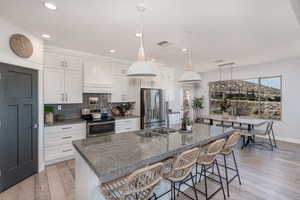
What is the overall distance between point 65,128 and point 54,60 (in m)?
1.58

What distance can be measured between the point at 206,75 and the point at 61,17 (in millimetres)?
6315

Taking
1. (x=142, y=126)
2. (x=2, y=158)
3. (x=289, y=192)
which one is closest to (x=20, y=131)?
(x=2, y=158)

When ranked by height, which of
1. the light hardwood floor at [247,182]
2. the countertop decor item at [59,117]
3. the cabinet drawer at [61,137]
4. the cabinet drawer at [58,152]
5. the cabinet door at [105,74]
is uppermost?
the cabinet door at [105,74]

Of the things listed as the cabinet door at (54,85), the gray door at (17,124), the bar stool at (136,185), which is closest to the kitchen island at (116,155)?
the bar stool at (136,185)

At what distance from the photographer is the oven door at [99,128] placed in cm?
350

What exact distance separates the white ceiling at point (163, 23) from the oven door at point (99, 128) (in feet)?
6.13

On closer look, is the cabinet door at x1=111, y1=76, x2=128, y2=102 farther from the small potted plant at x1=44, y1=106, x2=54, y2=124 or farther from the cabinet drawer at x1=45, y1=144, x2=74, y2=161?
the cabinet drawer at x1=45, y1=144, x2=74, y2=161

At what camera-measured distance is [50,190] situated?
2.37 meters

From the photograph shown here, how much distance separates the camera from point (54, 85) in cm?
333

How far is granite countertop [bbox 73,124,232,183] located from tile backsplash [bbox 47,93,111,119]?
2266mm

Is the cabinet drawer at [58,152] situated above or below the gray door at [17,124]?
below

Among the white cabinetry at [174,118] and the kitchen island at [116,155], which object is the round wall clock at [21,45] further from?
the white cabinetry at [174,118]

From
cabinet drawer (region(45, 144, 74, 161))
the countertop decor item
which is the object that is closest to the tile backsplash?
the countertop decor item

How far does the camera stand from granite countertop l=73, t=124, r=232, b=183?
1.27 m
